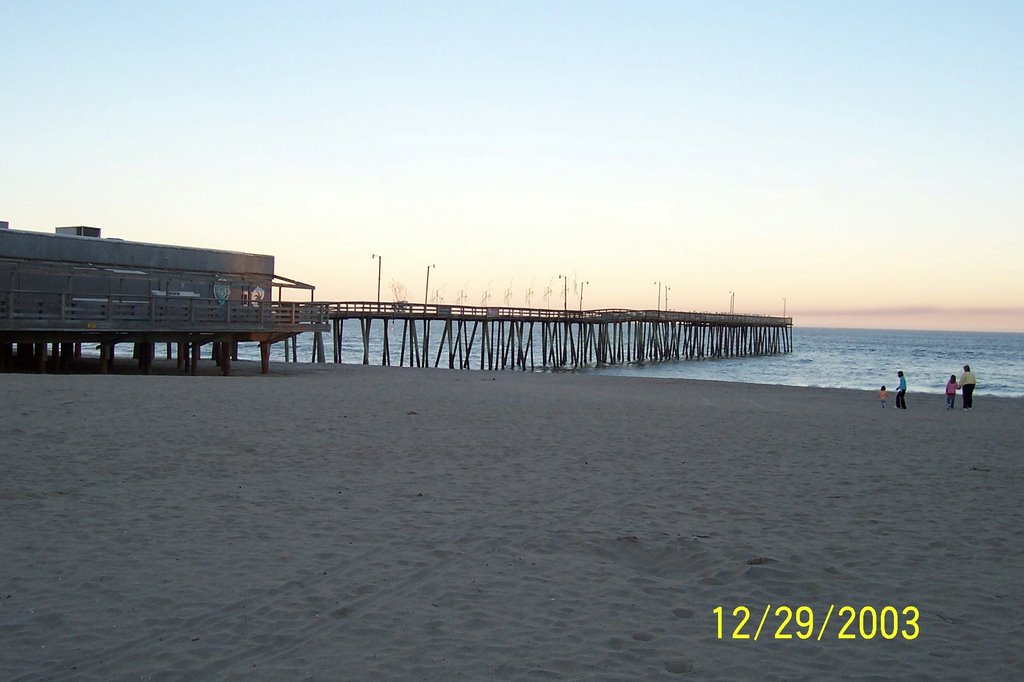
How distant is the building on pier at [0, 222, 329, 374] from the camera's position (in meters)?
21.1

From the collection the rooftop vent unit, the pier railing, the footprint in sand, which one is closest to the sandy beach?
the footprint in sand

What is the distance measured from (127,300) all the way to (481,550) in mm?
19286

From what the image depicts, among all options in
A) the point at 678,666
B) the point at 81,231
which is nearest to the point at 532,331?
the point at 81,231

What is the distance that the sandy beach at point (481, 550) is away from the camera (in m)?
4.59

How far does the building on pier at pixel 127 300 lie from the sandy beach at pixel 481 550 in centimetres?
915

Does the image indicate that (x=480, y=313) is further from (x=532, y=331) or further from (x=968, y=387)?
(x=968, y=387)

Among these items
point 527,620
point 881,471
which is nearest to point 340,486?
point 527,620

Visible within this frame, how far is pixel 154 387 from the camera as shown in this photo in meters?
15.5

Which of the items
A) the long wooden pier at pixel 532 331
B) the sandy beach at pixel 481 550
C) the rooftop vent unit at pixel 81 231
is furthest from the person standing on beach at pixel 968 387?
the rooftop vent unit at pixel 81 231

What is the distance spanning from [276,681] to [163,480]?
499 cm

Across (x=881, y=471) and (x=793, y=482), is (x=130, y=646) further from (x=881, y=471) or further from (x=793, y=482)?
(x=881, y=471)

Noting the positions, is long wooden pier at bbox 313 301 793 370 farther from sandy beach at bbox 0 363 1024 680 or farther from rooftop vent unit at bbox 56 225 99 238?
sandy beach at bbox 0 363 1024 680

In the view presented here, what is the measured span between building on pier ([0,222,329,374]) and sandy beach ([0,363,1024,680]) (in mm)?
9147

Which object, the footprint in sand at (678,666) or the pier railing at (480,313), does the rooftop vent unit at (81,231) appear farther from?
the footprint in sand at (678,666)
